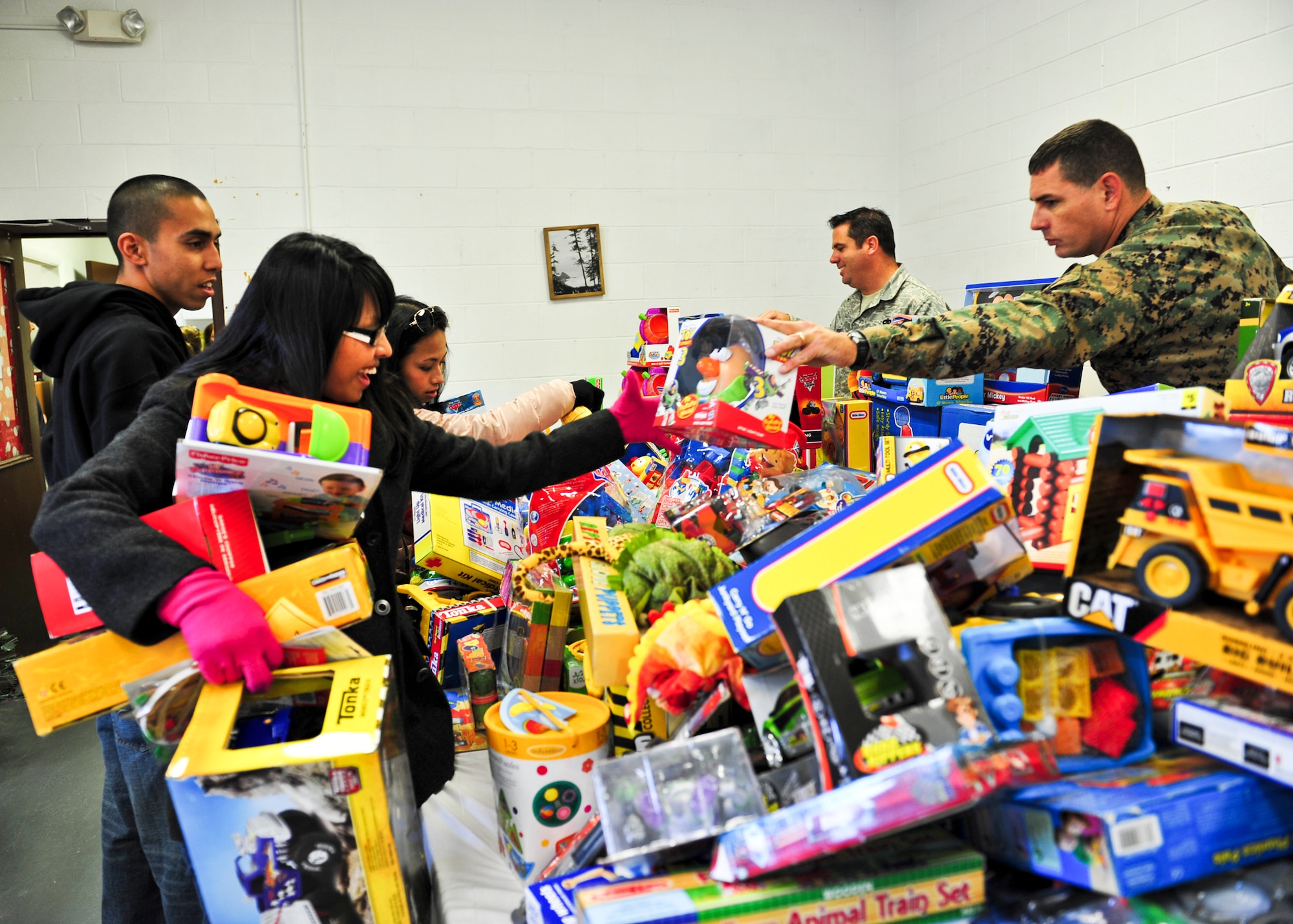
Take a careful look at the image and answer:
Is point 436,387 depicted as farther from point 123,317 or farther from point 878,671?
point 878,671

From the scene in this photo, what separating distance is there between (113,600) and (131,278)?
1663 mm

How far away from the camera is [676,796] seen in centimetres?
92

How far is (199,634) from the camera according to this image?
1062mm

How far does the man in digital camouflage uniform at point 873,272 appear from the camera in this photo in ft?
14.1

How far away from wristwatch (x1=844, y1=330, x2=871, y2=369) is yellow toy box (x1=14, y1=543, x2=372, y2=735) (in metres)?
1.08

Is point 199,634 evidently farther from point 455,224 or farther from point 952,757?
point 455,224

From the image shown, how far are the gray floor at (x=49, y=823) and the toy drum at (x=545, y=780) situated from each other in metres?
2.13

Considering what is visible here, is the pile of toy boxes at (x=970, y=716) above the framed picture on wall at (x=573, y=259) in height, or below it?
below

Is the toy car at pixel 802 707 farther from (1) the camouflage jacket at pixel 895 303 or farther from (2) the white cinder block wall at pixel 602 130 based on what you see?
(2) the white cinder block wall at pixel 602 130

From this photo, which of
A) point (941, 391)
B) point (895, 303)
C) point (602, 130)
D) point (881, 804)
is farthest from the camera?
point (602, 130)

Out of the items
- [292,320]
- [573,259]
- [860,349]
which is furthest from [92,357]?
[573,259]

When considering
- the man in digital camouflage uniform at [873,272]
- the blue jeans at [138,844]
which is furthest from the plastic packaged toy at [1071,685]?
the man in digital camouflage uniform at [873,272]

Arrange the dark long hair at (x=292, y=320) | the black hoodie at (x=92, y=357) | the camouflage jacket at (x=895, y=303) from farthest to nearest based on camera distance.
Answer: the camouflage jacket at (x=895, y=303)
the black hoodie at (x=92, y=357)
the dark long hair at (x=292, y=320)

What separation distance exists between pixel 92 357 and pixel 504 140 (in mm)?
3892
